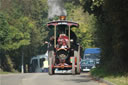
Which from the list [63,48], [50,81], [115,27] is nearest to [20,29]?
[63,48]

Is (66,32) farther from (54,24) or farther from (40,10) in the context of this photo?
(40,10)

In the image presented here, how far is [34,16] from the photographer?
68.9 meters

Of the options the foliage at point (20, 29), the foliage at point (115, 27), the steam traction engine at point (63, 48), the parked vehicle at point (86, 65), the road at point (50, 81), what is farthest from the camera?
the foliage at point (20, 29)

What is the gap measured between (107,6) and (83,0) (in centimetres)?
407

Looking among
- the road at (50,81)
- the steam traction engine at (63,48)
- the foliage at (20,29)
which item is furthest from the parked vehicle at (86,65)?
the road at (50,81)

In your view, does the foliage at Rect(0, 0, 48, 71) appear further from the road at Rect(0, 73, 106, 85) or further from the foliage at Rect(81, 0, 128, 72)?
the road at Rect(0, 73, 106, 85)

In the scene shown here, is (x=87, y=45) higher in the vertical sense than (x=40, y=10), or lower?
lower

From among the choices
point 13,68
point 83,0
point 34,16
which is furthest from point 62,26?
point 34,16

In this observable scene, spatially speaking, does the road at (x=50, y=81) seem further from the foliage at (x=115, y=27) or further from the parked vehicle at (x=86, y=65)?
the parked vehicle at (x=86, y=65)

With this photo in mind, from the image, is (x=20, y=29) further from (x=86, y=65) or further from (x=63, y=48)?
(x=63, y=48)

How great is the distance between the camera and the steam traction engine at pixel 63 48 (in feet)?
80.7

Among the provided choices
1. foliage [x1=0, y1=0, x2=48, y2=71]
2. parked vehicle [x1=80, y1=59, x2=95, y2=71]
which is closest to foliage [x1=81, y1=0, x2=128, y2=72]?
parked vehicle [x1=80, y1=59, x2=95, y2=71]

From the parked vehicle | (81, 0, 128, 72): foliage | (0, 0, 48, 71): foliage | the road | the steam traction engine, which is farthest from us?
(0, 0, 48, 71): foliage

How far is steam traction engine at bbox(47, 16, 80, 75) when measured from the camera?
2459cm
